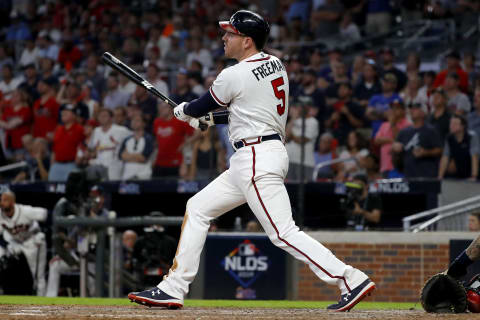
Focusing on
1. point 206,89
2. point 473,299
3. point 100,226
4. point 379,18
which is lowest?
point 473,299

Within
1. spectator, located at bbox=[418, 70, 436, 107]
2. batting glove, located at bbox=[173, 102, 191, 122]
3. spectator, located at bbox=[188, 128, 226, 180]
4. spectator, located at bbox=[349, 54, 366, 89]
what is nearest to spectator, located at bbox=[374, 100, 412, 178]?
spectator, located at bbox=[418, 70, 436, 107]

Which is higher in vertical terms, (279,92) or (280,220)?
(279,92)

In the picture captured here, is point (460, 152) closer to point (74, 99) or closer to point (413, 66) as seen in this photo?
point (413, 66)

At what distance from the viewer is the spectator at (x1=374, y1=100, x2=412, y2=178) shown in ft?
40.5

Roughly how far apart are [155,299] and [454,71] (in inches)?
315

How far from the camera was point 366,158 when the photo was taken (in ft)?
40.1

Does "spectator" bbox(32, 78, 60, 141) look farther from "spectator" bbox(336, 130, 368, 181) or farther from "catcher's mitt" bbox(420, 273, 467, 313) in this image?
"catcher's mitt" bbox(420, 273, 467, 313)

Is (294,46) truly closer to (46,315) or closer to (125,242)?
(125,242)

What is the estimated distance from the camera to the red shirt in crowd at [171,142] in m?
13.3

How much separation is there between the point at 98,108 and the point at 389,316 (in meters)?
9.61

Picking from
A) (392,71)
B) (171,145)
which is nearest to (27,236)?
(171,145)

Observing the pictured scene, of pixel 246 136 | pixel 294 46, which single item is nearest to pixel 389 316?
pixel 246 136

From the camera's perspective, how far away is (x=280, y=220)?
6.33 m

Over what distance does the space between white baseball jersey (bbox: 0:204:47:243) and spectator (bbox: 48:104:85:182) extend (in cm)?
168
